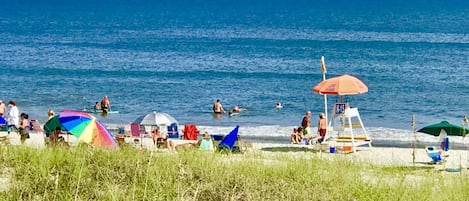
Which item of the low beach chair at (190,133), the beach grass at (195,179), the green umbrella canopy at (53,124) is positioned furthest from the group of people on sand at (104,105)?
the beach grass at (195,179)

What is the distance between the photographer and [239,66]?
4878 centimetres

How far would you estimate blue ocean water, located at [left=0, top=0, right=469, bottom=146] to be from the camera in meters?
32.7

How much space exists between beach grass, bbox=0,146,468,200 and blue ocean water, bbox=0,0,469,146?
58.7ft

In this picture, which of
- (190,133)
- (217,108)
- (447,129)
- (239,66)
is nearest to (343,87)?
(447,129)

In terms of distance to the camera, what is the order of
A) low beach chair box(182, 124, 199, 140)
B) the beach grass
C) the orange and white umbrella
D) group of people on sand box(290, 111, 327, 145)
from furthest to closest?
low beach chair box(182, 124, 199, 140), group of people on sand box(290, 111, 327, 145), the orange and white umbrella, the beach grass

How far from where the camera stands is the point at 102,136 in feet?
44.8

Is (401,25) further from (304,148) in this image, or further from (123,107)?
(304,148)

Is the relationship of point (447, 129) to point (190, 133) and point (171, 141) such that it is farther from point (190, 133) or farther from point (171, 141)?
point (190, 133)

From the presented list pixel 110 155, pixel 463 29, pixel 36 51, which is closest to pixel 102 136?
pixel 110 155

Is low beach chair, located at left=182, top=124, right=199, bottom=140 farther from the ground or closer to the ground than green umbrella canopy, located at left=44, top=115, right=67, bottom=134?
closer to the ground

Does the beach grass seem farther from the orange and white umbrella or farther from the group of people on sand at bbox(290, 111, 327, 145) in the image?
the group of people on sand at bbox(290, 111, 327, 145)

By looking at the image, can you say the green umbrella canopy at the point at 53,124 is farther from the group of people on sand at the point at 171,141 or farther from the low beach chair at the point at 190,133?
the low beach chair at the point at 190,133

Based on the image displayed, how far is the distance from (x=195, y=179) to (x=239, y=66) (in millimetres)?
41124

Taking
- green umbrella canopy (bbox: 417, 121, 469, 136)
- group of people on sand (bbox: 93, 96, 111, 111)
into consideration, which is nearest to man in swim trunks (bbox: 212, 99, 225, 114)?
group of people on sand (bbox: 93, 96, 111, 111)
